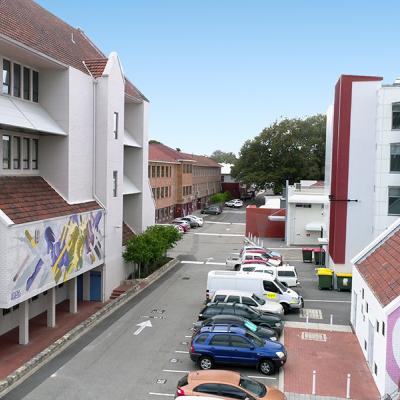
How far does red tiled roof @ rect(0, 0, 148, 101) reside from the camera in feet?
68.0

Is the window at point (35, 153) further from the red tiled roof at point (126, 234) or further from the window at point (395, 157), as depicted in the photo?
the window at point (395, 157)

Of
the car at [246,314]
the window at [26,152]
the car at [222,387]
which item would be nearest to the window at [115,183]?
the window at [26,152]

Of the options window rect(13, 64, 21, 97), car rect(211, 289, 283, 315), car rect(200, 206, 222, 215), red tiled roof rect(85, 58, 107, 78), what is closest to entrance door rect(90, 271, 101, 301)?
car rect(211, 289, 283, 315)

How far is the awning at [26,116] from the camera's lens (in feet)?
63.8

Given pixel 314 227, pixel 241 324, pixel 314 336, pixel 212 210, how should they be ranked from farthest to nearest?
pixel 212 210 < pixel 314 227 < pixel 314 336 < pixel 241 324

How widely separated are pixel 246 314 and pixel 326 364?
4.16 meters

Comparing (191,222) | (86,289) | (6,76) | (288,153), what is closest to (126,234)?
(86,289)

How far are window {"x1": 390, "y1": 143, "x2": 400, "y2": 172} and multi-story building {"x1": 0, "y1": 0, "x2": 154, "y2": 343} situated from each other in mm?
15801

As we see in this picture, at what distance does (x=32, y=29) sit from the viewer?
2288cm

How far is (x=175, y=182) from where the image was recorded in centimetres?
6906

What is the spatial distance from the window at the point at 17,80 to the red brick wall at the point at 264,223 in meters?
34.3

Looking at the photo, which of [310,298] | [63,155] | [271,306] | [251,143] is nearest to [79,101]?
[63,155]

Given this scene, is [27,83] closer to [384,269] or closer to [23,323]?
[23,323]

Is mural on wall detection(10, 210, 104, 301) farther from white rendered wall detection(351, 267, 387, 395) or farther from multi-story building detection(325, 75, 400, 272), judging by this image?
multi-story building detection(325, 75, 400, 272)
